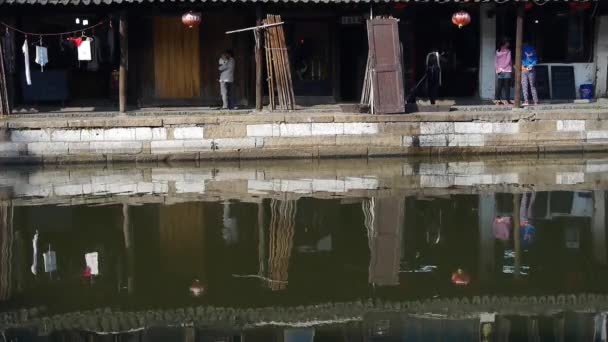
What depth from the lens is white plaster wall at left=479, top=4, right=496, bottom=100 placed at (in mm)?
20516

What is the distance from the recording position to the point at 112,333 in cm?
740

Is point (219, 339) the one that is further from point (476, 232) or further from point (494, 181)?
point (494, 181)

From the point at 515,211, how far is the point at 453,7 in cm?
965

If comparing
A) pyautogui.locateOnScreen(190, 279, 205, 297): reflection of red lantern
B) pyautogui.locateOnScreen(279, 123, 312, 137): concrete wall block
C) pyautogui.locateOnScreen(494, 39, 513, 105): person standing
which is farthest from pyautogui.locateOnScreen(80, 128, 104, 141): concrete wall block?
pyautogui.locateOnScreen(494, 39, 513, 105): person standing

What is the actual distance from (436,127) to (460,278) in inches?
334

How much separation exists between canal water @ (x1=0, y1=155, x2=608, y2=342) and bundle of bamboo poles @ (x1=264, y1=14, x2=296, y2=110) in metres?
3.12

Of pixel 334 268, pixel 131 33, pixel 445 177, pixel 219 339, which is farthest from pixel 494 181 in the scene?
pixel 131 33

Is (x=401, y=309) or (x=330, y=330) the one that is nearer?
(x=330, y=330)

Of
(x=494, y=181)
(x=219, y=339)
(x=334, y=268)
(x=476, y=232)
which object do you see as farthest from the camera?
(x=494, y=181)

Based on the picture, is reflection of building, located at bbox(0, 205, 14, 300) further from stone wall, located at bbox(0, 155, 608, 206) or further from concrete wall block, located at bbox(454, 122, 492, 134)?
concrete wall block, located at bbox(454, 122, 492, 134)

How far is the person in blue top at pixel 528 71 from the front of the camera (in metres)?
18.9

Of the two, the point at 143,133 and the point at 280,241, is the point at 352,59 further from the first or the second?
the point at 280,241

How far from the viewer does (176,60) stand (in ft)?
65.6

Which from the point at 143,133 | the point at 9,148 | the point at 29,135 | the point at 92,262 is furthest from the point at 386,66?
the point at 92,262
